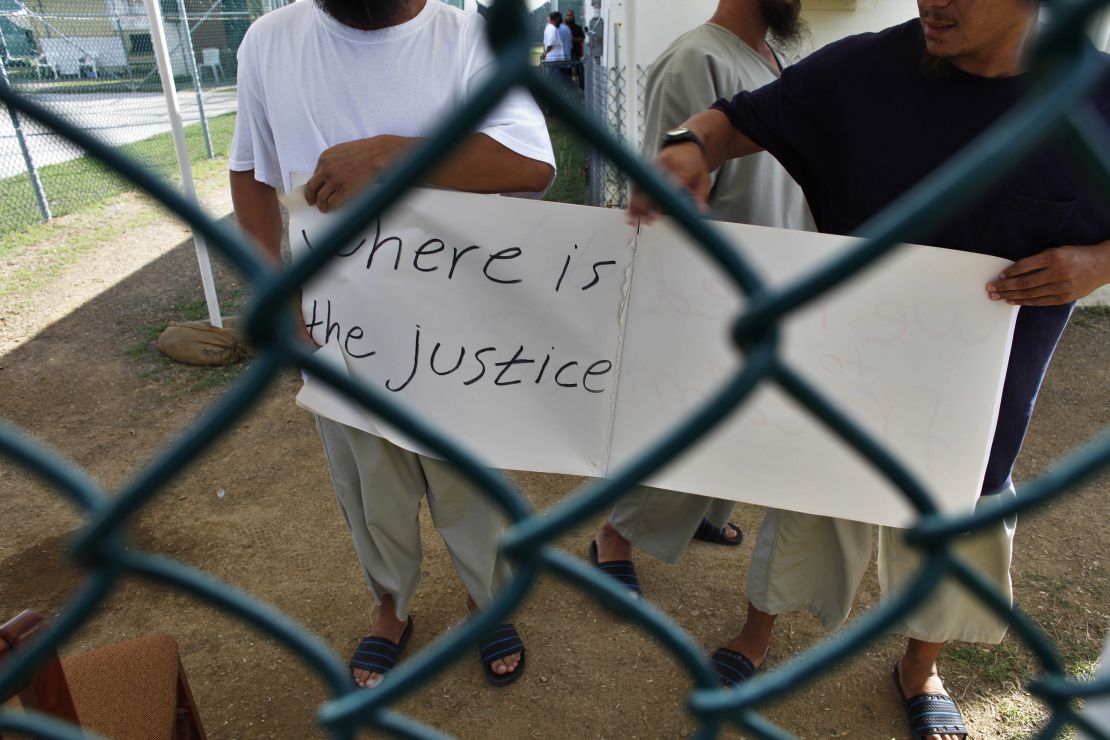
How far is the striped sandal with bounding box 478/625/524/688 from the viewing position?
7.18ft

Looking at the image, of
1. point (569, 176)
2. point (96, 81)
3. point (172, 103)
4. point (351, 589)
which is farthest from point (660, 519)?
point (96, 81)

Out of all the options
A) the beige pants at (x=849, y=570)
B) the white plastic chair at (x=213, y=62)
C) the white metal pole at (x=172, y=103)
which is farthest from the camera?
the white plastic chair at (x=213, y=62)

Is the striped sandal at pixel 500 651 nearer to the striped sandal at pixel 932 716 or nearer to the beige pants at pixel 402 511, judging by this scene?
the beige pants at pixel 402 511

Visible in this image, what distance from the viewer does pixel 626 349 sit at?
5.69 ft

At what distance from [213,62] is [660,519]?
14.0 metres

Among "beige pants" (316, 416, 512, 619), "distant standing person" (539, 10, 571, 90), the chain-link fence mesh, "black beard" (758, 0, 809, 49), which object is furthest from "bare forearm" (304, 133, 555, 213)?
"distant standing person" (539, 10, 571, 90)

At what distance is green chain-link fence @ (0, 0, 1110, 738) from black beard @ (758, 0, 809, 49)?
176cm

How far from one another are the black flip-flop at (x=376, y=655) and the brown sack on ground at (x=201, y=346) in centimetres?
242

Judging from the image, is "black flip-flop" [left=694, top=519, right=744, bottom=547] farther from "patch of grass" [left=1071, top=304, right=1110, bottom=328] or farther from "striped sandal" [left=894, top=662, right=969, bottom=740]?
"patch of grass" [left=1071, top=304, right=1110, bottom=328]

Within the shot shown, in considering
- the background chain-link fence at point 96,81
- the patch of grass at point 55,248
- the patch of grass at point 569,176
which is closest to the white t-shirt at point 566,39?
the patch of grass at point 569,176

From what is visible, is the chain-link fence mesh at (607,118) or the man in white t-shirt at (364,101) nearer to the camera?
the man in white t-shirt at (364,101)

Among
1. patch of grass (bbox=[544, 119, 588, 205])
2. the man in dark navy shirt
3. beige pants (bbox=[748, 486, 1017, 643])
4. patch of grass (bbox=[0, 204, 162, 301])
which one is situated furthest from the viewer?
patch of grass (bbox=[544, 119, 588, 205])

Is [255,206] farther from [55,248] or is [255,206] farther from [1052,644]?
[55,248]

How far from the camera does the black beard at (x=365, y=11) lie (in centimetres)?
163
